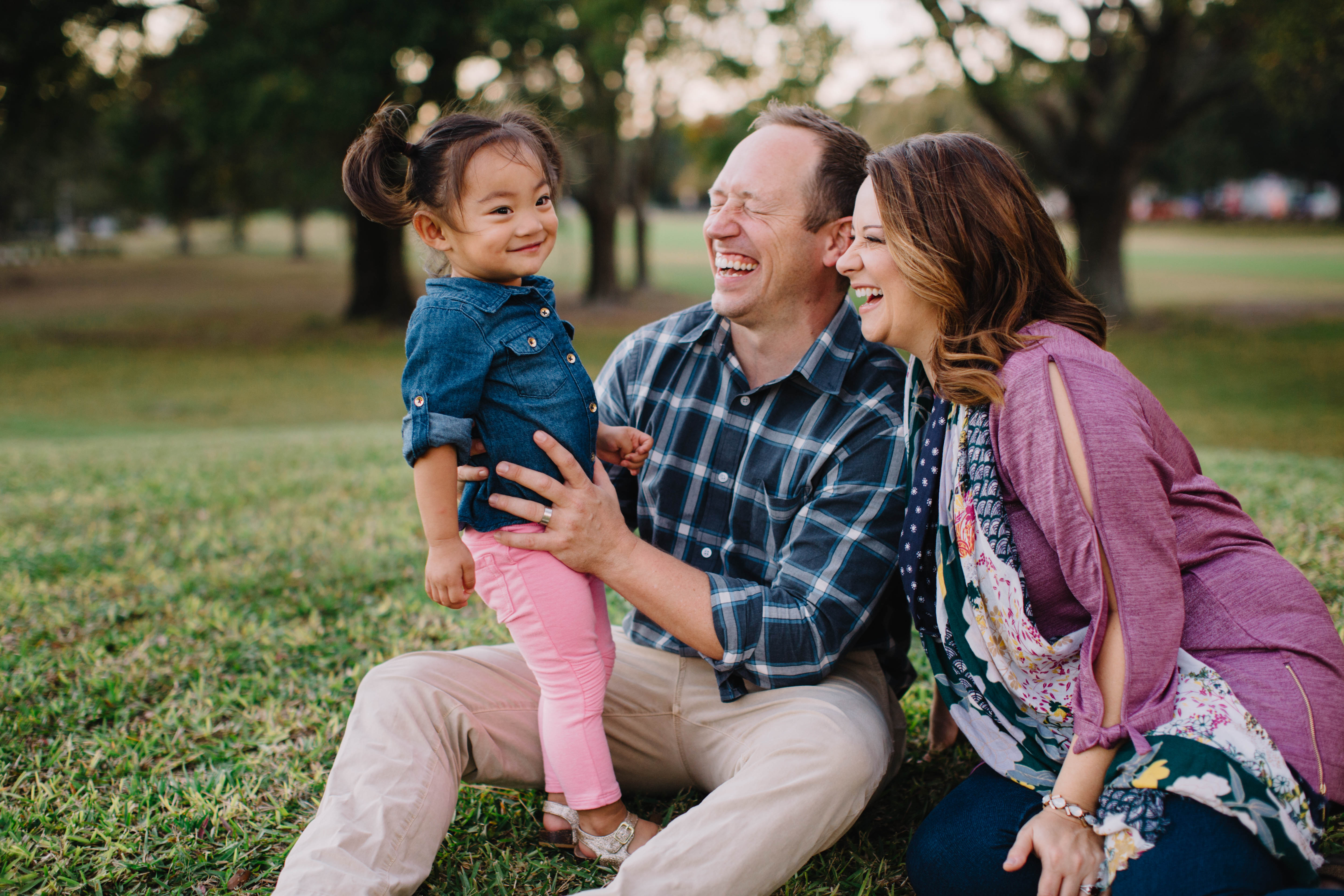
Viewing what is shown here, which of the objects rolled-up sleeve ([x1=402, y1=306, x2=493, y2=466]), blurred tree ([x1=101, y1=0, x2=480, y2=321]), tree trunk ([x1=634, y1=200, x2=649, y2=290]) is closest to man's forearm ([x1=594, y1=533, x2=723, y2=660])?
rolled-up sleeve ([x1=402, y1=306, x2=493, y2=466])

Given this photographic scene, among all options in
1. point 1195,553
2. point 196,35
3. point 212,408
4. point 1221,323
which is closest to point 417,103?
point 196,35

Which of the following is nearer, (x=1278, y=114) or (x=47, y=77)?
(x=47, y=77)

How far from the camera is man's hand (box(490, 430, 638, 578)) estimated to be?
2.31 m

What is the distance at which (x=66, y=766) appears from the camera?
2.81 m

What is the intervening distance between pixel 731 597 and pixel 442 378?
822mm

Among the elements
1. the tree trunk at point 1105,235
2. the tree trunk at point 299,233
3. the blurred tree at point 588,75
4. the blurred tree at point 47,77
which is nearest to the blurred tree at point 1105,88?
the tree trunk at point 1105,235

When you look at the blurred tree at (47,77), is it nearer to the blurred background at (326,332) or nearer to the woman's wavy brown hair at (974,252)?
the blurred background at (326,332)

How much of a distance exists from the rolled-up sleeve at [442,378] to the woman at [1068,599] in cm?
87

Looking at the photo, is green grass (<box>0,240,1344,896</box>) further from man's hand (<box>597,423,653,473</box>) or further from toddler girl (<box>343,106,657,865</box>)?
man's hand (<box>597,423,653,473</box>)

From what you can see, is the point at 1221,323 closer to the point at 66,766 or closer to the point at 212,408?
the point at 212,408

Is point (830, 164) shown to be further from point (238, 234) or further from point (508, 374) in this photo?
point (238, 234)

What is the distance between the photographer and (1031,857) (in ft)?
6.53

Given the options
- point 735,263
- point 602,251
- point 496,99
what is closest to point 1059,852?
point 735,263

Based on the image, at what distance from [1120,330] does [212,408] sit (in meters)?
15.4
